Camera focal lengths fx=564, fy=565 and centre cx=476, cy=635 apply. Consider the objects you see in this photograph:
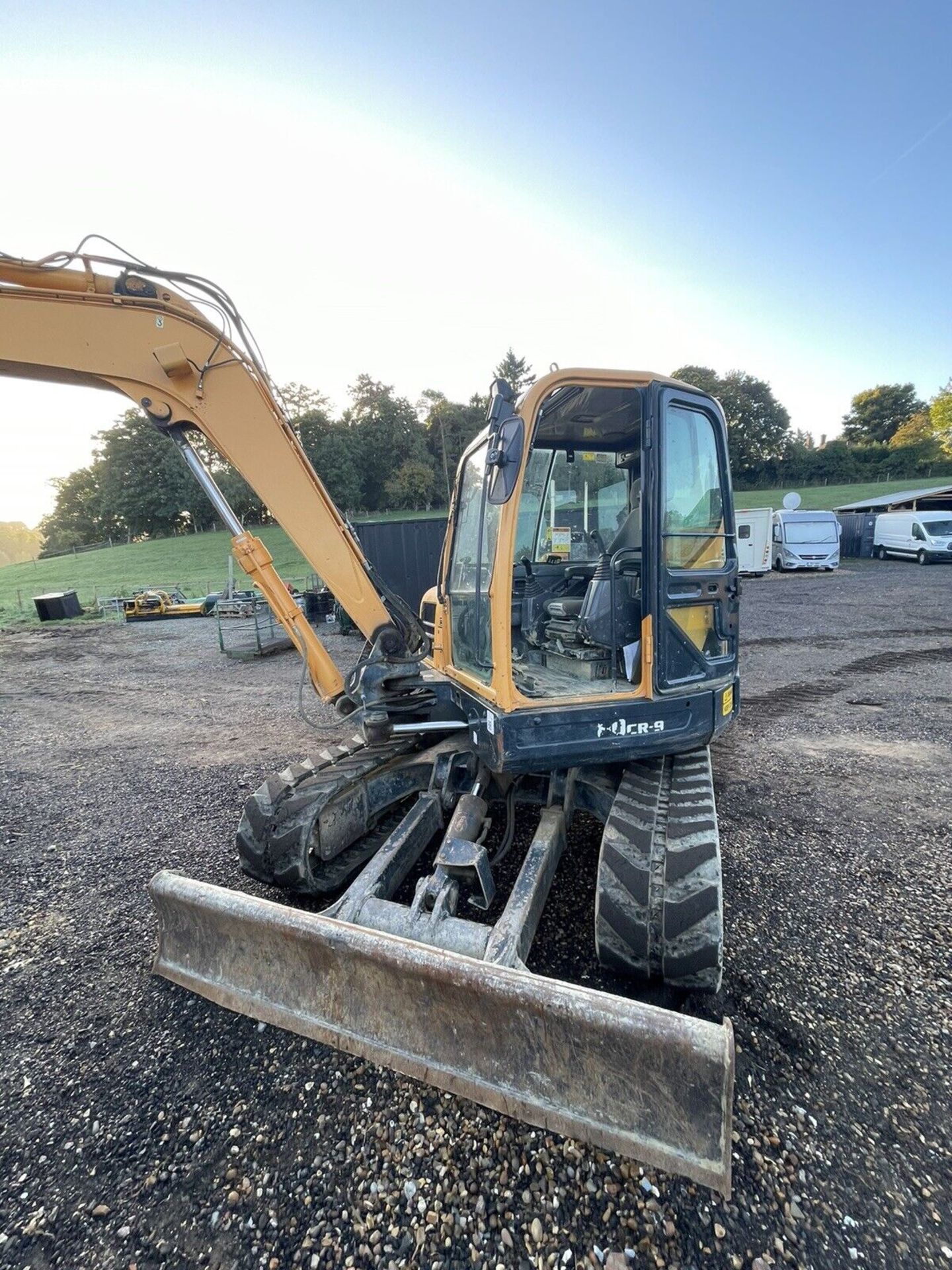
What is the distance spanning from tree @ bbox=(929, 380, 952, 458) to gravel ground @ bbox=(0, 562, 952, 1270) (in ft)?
183

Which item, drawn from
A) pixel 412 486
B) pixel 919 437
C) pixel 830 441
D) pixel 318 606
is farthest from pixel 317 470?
pixel 919 437

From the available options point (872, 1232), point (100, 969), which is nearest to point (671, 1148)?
point (872, 1232)

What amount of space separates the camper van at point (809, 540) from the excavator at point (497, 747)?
913 inches

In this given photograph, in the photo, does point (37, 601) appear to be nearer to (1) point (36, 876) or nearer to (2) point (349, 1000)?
(1) point (36, 876)

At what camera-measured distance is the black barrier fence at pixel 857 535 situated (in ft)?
95.2

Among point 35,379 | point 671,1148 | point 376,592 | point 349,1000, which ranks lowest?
point 671,1148

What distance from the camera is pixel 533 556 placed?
172 inches

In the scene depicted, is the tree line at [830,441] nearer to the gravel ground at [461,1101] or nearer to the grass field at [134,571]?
the grass field at [134,571]

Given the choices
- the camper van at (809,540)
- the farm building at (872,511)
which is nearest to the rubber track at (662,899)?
the camper van at (809,540)

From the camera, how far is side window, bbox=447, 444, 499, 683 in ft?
10.3

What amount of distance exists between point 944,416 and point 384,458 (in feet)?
153

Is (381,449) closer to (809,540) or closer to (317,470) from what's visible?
(317,470)

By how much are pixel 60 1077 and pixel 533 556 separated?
387cm

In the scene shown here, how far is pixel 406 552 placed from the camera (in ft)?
47.1
